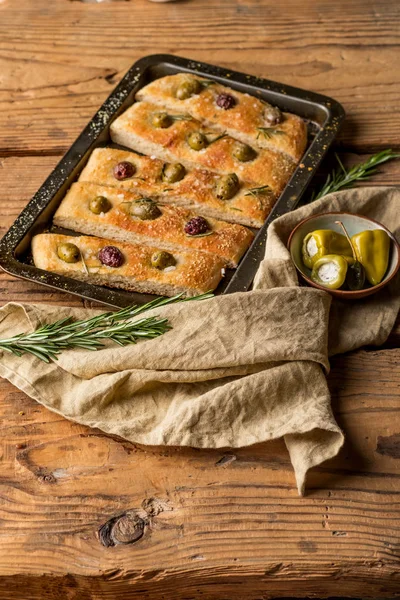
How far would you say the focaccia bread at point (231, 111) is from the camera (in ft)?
9.89

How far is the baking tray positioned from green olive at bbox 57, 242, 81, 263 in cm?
9

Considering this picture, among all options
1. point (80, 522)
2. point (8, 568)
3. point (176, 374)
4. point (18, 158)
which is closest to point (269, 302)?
point (176, 374)

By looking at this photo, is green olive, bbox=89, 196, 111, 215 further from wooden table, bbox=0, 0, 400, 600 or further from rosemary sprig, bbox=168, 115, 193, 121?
rosemary sprig, bbox=168, 115, 193, 121

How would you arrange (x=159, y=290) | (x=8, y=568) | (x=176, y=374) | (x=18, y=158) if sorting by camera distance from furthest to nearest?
(x=18, y=158)
(x=159, y=290)
(x=176, y=374)
(x=8, y=568)

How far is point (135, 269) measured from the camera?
2645mm

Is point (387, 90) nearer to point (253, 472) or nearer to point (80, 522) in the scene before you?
point (253, 472)

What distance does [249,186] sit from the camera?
2893 mm

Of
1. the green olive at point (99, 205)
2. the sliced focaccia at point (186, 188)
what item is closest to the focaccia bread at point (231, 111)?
the sliced focaccia at point (186, 188)

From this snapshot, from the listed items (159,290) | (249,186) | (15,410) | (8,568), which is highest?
(249,186)

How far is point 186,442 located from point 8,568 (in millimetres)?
588

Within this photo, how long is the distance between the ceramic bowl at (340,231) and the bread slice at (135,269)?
0.28 meters

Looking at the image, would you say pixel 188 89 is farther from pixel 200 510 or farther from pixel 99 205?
pixel 200 510

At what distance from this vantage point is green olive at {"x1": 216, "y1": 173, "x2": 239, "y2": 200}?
284cm

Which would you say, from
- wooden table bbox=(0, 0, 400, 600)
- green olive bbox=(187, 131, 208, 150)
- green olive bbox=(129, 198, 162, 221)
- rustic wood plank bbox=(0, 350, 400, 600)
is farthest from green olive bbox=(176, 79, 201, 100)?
→ rustic wood plank bbox=(0, 350, 400, 600)
